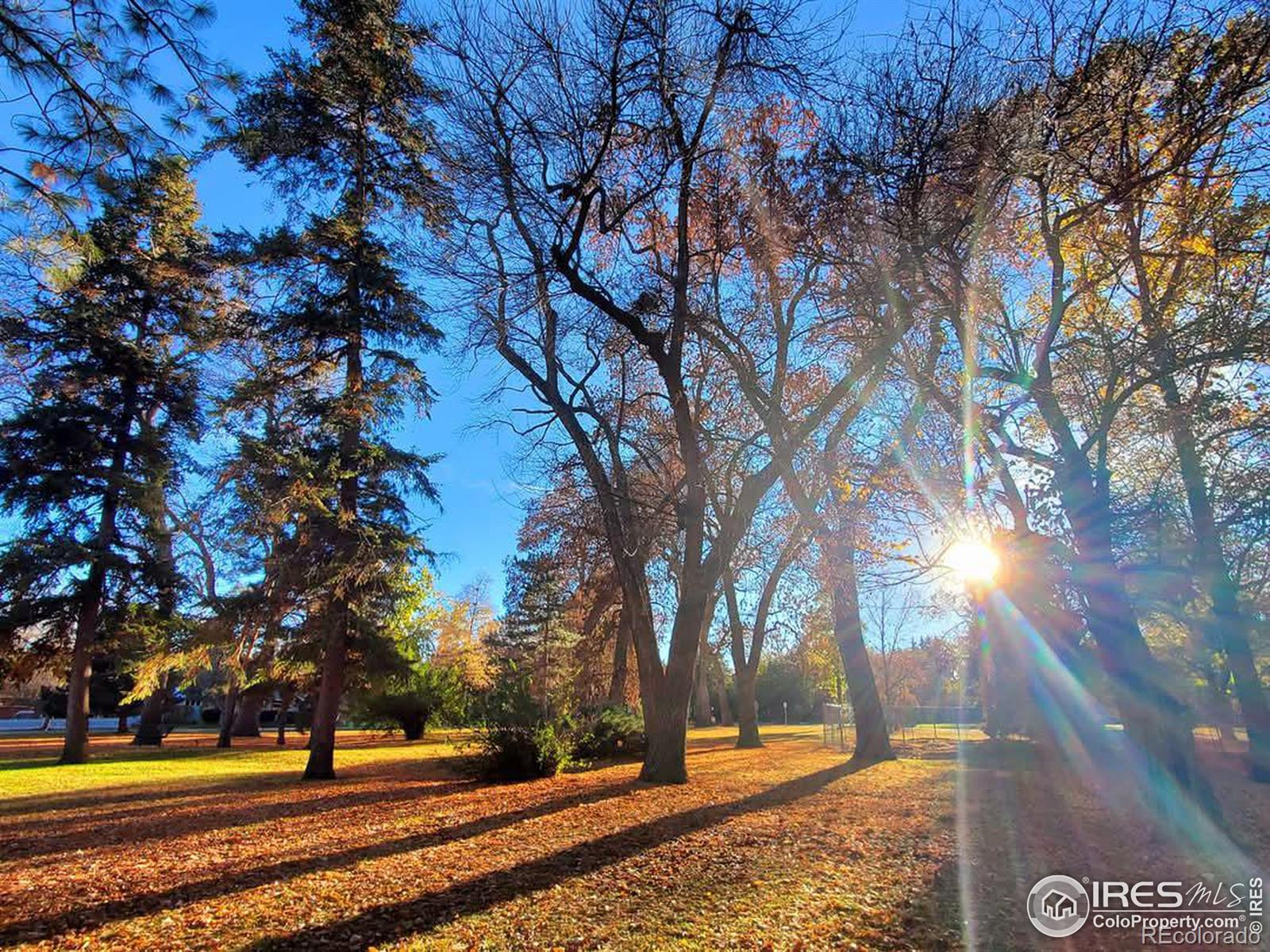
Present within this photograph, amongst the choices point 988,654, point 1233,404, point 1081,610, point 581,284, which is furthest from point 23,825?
point 988,654

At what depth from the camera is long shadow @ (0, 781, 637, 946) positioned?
4.36m

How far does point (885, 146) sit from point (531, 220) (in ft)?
20.1

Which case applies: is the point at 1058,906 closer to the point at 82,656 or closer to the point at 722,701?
the point at 82,656

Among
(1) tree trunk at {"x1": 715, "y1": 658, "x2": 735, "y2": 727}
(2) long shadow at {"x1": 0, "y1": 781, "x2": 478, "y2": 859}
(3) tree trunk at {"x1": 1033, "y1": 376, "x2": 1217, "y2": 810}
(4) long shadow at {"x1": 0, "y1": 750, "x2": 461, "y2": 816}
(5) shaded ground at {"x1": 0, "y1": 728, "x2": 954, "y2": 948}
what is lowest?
(1) tree trunk at {"x1": 715, "y1": 658, "x2": 735, "y2": 727}

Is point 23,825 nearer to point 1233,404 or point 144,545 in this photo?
point 144,545

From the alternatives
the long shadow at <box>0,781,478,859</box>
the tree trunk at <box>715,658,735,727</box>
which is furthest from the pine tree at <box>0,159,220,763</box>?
the tree trunk at <box>715,658,735,727</box>

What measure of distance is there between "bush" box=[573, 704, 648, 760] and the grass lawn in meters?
3.20

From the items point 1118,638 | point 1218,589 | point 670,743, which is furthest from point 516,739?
point 1218,589

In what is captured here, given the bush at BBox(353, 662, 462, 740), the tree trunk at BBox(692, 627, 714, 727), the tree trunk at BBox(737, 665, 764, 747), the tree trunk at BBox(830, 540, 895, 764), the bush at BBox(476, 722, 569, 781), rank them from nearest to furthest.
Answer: the bush at BBox(476, 722, 569, 781) < the tree trunk at BBox(830, 540, 895, 764) < the tree trunk at BBox(737, 665, 764, 747) < the bush at BBox(353, 662, 462, 740) < the tree trunk at BBox(692, 627, 714, 727)

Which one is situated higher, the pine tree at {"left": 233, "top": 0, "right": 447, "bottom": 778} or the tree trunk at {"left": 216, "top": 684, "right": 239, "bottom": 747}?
the pine tree at {"left": 233, "top": 0, "right": 447, "bottom": 778}

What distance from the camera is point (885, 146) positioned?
250 inches

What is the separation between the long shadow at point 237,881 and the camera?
14.3 ft

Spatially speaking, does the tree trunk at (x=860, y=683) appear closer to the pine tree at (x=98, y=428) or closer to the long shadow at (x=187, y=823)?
the long shadow at (x=187, y=823)

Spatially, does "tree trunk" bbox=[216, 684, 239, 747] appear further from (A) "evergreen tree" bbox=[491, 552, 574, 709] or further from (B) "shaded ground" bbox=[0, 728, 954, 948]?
(B) "shaded ground" bbox=[0, 728, 954, 948]
